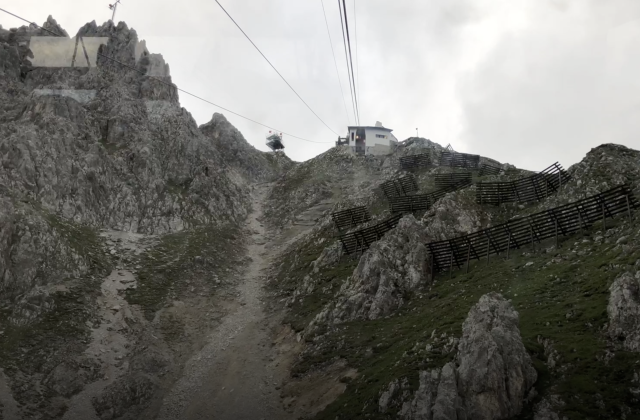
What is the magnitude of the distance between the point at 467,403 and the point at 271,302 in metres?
31.9

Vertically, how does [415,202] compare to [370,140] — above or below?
below

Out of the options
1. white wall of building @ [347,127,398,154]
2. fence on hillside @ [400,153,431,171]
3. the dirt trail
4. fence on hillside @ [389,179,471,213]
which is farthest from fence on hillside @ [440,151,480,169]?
the dirt trail

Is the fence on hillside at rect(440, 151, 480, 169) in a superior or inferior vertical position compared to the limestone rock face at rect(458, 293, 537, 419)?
superior

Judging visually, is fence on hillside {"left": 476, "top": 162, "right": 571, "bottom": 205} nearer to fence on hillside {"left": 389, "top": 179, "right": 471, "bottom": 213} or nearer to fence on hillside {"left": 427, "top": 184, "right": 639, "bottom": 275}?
fence on hillside {"left": 389, "top": 179, "right": 471, "bottom": 213}

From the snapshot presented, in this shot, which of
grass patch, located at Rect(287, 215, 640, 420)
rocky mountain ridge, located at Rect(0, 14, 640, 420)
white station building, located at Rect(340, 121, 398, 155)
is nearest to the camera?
grass patch, located at Rect(287, 215, 640, 420)

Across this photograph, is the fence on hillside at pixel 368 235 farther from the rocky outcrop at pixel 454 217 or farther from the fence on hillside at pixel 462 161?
the fence on hillside at pixel 462 161

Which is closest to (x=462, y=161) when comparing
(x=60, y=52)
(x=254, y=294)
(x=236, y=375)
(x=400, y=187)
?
(x=400, y=187)

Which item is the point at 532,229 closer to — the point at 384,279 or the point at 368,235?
the point at 384,279

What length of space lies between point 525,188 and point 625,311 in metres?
30.9

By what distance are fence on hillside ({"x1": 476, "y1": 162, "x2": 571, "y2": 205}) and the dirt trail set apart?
27.8 m

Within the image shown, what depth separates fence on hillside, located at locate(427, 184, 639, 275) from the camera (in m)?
34.8

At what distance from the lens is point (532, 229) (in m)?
37.6

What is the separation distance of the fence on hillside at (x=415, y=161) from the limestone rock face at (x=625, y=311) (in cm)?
5833

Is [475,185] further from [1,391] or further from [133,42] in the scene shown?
[133,42]
